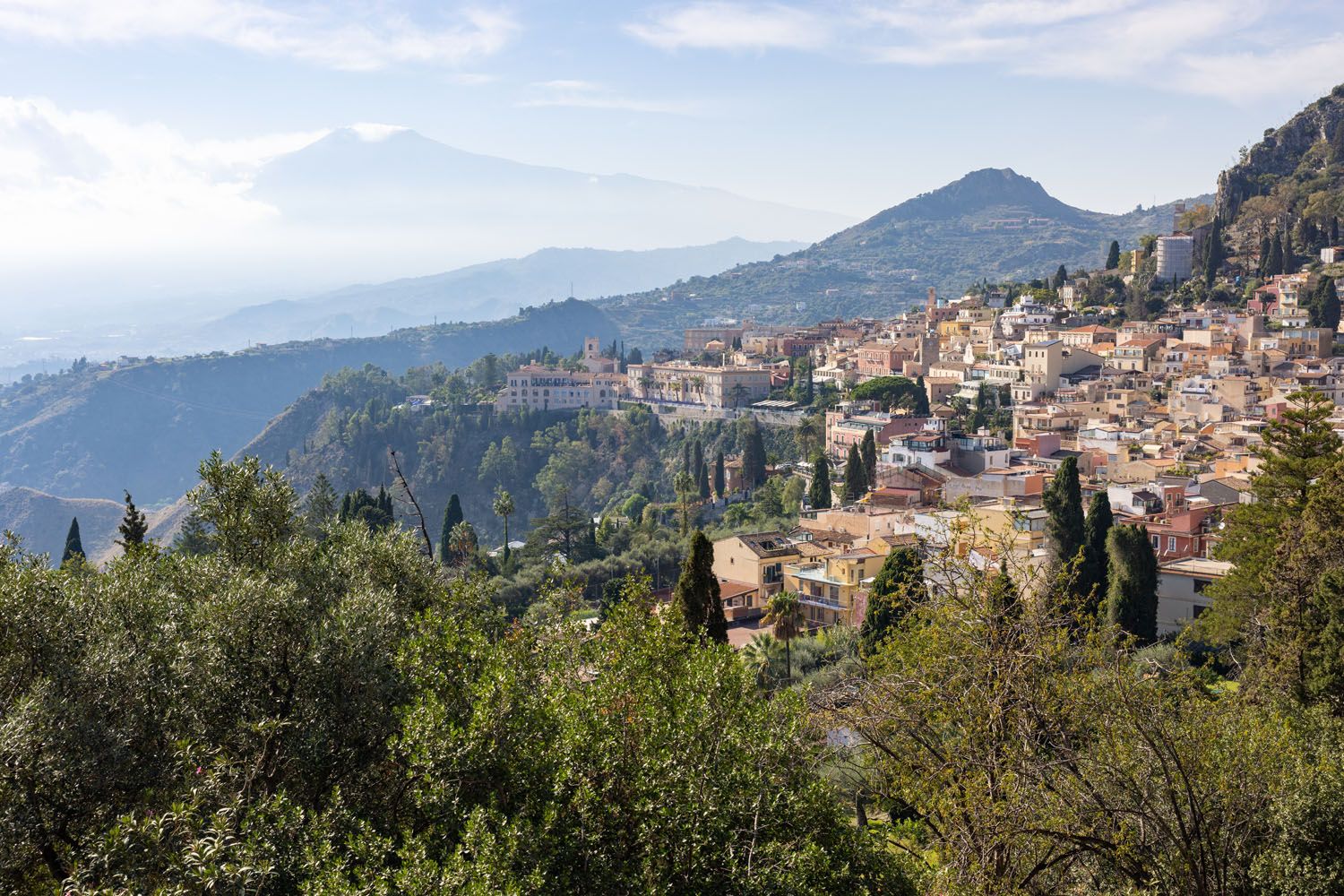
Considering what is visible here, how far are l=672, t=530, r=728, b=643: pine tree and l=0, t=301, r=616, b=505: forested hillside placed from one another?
12380 centimetres

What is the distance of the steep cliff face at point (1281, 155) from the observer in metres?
90.1

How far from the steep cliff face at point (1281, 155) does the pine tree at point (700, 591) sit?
8058 centimetres

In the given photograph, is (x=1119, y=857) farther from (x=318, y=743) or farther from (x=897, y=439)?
(x=897, y=439)

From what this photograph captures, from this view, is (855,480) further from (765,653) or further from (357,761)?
(357,761)

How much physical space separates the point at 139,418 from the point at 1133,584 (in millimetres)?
142344

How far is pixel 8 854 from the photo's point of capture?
822 cm

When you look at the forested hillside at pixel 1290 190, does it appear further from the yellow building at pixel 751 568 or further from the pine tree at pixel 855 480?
the yellow building at pixel 751 568

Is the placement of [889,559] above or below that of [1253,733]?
below

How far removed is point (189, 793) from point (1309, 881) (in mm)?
10022

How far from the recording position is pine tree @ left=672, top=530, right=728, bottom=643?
74.5 ft

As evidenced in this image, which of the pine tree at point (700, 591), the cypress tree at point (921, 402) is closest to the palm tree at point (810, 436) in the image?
the cypress tree at point (921, 402)

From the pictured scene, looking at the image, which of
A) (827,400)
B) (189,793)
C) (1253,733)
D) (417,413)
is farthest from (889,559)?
(417,413)

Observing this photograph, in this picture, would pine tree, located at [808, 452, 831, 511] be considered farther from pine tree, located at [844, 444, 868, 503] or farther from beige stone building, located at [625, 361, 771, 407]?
beige stone building, located at [625, 361, 771, 407]

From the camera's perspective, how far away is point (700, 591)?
75.3 feet
